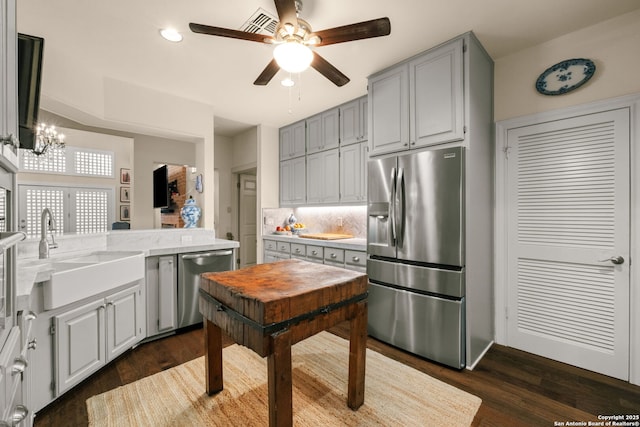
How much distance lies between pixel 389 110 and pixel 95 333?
10.1 feet

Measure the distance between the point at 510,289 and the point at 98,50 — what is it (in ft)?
14.3

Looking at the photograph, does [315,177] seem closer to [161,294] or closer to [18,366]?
[161,294]

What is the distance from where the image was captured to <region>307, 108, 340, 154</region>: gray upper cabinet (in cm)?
398

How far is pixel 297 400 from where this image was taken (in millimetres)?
1899

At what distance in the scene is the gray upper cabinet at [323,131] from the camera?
3.98 m

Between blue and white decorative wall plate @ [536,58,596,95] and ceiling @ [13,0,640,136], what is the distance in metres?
0.12

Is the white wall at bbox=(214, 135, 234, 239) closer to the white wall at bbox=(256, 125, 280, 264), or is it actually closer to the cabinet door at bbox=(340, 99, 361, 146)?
the white wall at bbox=(256, 125, 280, 264)

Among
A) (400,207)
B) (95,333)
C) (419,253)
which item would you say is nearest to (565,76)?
(400,207)

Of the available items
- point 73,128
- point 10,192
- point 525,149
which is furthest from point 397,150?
point 73,128

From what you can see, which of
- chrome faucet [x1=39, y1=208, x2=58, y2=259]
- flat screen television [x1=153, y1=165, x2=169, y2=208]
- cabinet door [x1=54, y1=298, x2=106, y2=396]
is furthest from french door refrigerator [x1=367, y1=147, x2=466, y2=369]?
flat screen television [x1=153, y1=165, x2=169, y2=208]

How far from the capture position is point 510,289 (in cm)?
266

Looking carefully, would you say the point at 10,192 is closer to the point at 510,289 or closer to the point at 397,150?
the point at 397,150

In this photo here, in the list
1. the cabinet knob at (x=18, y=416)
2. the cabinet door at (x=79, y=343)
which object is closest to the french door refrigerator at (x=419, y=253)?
the cabinet door at (x=79, y=343)

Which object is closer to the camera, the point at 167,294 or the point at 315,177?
the point at 167,294
